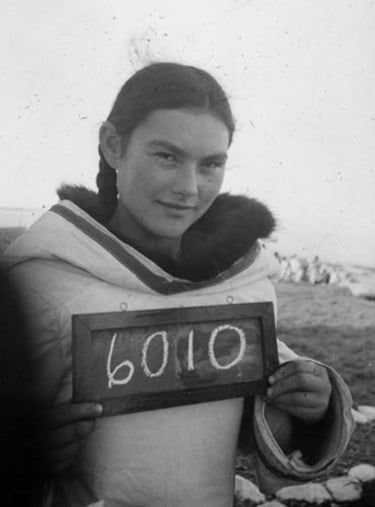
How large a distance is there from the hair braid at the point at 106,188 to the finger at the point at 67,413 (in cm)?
48

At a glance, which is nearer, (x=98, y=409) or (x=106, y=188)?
(x=98, y=409)

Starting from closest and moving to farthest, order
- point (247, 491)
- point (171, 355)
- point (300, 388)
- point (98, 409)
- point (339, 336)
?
1. point (98, 409)
2. point (171, 355)
3. point (300, 388)
4. point (247, 491)
5. point (339, 336)

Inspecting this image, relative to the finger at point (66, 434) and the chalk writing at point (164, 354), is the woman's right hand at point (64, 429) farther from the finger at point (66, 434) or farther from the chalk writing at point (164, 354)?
the chalk writing at point (164, 354)

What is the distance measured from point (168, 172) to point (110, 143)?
177 mm

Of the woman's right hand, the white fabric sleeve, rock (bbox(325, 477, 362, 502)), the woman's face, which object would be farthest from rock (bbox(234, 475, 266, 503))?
the woman's face

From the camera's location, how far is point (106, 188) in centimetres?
159

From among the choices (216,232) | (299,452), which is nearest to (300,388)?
(299,452)

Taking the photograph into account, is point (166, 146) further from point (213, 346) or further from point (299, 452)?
point (299, 452)

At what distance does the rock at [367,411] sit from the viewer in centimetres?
211

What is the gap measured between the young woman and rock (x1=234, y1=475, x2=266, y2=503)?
1.31ft

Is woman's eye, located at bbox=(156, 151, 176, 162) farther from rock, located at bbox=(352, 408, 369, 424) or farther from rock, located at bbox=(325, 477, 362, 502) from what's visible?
rock, located at bbox=(325, 477, 362, 502)

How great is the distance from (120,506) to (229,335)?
0.49 m

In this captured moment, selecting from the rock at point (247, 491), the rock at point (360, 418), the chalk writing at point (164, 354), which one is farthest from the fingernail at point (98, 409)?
the rock at point (360, 418)

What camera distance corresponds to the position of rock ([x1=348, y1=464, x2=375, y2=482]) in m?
2.07
